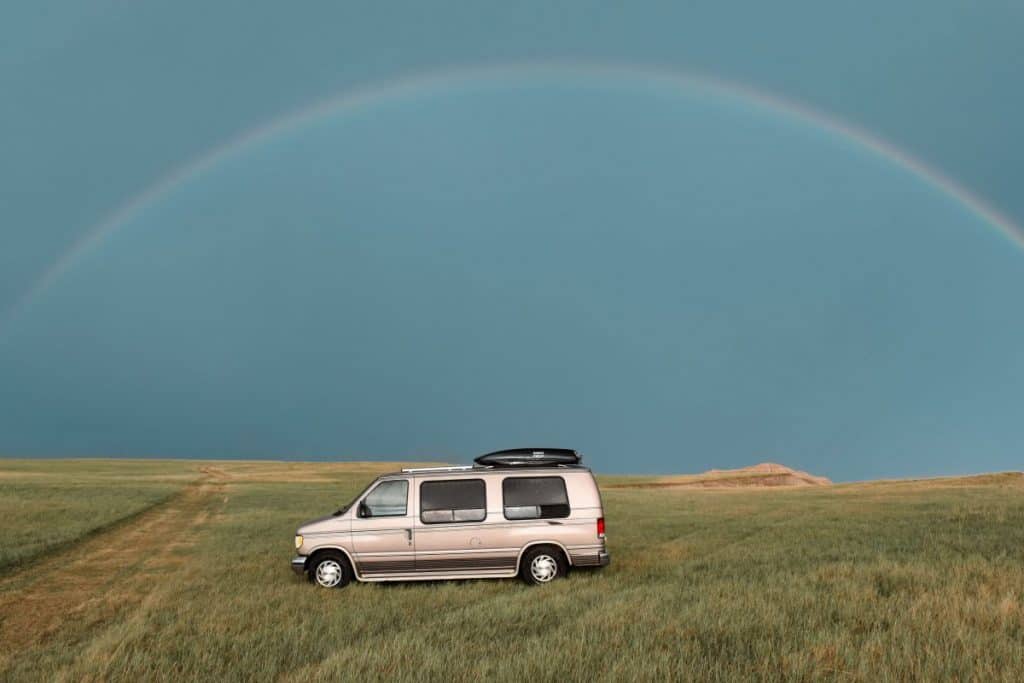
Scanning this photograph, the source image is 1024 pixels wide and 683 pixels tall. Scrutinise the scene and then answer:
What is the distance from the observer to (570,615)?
10.0 meters

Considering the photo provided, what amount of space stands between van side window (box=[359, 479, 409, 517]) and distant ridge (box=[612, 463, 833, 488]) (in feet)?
168

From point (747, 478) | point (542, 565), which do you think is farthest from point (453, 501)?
point (747, 478)

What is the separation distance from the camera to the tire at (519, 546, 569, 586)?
44.1ft

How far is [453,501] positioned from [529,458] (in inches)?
69.3

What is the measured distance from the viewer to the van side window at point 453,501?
44.5 feet

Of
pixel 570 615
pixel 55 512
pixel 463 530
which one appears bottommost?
pixel 570 615

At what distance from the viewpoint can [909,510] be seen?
1045 inches

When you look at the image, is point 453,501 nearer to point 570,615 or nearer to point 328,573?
point 328,573

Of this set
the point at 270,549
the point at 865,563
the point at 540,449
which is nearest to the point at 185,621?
the point at 540,449

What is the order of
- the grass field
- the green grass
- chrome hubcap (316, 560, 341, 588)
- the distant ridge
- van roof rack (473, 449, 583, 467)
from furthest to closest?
the distant ridge
the green grass
van roof rack (473, 449, 583, 467)
chrome hubcap (316, 560, 341, 588)
the grass field

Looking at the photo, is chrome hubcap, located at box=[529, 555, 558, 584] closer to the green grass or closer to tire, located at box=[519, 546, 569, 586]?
tire, located at box=[519, 546, 569, 586]

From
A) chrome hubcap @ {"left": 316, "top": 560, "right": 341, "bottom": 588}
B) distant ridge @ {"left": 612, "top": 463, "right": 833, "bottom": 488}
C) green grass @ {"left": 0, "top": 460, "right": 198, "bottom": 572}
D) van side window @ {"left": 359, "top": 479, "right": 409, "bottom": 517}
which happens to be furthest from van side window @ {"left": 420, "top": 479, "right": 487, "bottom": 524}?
distant ridge @ {"left": 612, "top": 463, "right": 833, "bottom": 488}

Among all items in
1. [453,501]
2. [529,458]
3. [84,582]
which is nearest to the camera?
[453,501]

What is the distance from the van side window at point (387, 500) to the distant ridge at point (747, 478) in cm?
5115
